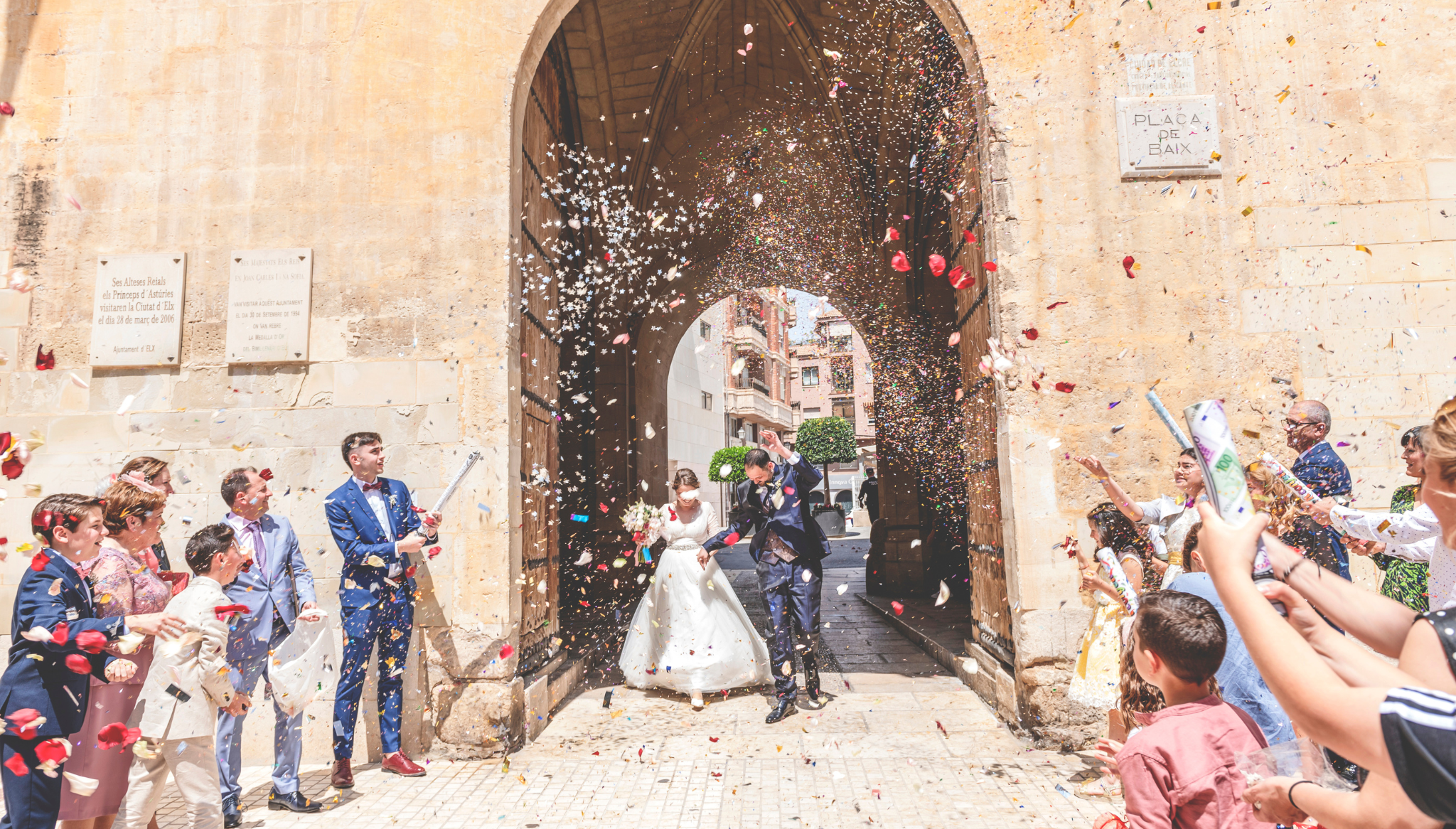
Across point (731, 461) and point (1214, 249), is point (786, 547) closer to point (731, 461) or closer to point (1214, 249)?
point (1214, 249)

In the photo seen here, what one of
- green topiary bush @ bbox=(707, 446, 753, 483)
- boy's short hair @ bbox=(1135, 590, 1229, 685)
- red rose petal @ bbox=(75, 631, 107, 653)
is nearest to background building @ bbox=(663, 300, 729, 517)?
green topiary bush @ bbox=(707, 446, 753, 483)

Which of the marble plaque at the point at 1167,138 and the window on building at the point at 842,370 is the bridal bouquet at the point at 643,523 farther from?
the window on building at the point at 842,370

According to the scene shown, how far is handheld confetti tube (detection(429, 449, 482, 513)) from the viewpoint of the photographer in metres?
3.82

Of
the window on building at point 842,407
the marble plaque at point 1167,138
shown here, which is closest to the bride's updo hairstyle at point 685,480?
the marble plaque at point 1167,138

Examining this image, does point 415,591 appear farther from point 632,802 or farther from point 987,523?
point 987,523

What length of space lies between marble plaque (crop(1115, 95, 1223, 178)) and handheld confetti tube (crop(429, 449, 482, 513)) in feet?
13.5

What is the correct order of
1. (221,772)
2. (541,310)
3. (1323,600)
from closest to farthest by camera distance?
(1323,600)
(221,772)
(541,310)

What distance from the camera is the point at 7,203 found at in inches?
185

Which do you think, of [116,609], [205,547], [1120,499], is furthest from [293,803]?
[1120,499]

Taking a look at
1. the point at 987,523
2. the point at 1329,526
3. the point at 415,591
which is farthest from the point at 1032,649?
the point at 415,591

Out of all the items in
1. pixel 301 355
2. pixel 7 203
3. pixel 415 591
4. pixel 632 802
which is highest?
pixel 7 203

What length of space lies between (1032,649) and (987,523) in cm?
93

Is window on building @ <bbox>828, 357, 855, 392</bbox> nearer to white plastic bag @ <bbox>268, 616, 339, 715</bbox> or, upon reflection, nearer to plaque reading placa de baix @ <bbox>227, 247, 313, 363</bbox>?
plaque reading placa de baix @ <bbox>227, 247, 313, 363</bbox>

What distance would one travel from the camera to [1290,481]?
312 centimetres
